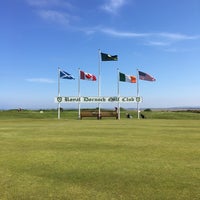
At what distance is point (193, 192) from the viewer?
25.0 ft

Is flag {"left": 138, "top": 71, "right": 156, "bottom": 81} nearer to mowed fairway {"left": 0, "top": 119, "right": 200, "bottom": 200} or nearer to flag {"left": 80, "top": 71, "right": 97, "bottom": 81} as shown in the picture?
flag {"left": 80, "top": 71, "right": 97, "bottom": 81}

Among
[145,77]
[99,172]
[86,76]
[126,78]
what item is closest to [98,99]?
[86,76]

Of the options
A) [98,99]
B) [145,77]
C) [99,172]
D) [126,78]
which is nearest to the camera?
[99,172]

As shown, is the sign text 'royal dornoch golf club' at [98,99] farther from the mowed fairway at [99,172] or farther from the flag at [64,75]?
the mowed fairway at [99,172]

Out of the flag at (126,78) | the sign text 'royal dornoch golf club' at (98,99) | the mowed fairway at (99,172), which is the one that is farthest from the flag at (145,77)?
the mowed fairway at (99,172)

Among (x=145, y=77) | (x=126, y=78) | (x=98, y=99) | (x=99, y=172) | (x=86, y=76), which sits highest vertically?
(x=86, y=76)

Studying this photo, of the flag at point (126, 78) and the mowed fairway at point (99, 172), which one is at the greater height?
the flag at point (126, 78)

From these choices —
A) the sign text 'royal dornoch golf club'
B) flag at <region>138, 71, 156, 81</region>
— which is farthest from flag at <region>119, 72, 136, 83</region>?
the sign text 'royal dornoch golf club'

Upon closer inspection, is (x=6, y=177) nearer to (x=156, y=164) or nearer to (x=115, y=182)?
(x=115, y=182)

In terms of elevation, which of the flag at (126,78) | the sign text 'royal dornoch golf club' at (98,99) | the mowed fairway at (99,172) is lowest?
the mowed fairway at (99,172)

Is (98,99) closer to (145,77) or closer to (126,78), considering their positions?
(126,78)

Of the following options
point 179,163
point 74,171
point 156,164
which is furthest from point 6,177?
point 179,163

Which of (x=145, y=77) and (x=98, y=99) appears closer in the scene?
(x=98, y=99)

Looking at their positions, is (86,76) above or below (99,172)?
above
